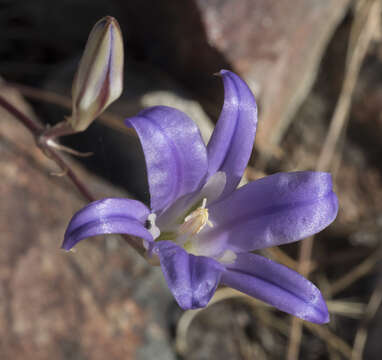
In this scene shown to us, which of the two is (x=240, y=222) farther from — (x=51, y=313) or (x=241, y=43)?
(x=241, y=43)

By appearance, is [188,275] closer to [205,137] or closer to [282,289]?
[282,289]

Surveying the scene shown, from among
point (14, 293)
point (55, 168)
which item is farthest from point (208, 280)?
point (55, 168)

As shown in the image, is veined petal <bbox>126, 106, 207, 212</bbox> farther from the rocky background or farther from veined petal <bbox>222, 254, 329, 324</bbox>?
the rocky background

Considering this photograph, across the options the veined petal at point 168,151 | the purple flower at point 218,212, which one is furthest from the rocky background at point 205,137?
the veined petal at point 168,151

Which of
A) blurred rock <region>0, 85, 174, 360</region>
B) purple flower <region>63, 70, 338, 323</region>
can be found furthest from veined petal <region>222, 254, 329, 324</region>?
blurred rock <region>0, 85, 174, 360</region>

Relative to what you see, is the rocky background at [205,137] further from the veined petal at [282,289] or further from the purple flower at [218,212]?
the veined petal at [282,289]

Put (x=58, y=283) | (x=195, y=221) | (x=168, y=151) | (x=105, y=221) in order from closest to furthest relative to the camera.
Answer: (x=105, y=221) → (x=168, y=151) → (x=195, y=221) → (x=58, y=283)

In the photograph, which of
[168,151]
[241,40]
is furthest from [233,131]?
[241,40]
